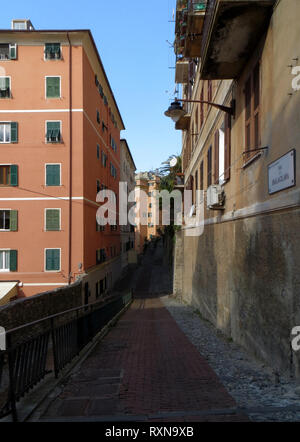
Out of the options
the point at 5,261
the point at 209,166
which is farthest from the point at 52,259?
the point at 209,166

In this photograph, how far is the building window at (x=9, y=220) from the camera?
23328mm

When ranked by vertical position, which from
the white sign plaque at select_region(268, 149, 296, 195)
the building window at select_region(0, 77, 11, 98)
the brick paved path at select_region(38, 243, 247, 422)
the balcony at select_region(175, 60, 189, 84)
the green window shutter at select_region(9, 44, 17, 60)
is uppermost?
the green window shutter at select_region(9, 44, 17, 60)

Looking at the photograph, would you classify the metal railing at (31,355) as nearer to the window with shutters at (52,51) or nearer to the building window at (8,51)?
the window with shutters at (52,51)

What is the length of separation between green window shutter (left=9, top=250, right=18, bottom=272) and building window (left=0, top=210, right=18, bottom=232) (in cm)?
148

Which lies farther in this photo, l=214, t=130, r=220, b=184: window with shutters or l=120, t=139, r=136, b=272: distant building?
l=120, t=139, r=136, b=272: distant building

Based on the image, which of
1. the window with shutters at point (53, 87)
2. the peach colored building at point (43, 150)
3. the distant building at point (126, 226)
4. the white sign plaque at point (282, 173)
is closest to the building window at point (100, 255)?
the peach colored building at point (43, 150)

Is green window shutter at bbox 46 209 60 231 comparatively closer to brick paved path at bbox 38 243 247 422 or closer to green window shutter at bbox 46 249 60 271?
green window shutter at bbox 46 249 60 271

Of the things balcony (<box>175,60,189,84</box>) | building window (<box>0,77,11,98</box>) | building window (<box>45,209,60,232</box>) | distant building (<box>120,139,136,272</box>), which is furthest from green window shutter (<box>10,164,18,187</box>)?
distant building (<box>120,139,136,272</box>)

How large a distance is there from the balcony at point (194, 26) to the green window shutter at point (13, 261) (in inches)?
636

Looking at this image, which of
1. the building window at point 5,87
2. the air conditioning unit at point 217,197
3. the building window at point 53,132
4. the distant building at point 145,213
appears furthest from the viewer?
the distant building at point 145,213

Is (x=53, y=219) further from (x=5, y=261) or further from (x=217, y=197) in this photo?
(x=217, y=197)

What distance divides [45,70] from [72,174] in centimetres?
706

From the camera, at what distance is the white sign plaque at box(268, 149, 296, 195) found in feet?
16.9

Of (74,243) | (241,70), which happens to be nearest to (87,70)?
(74,243)
